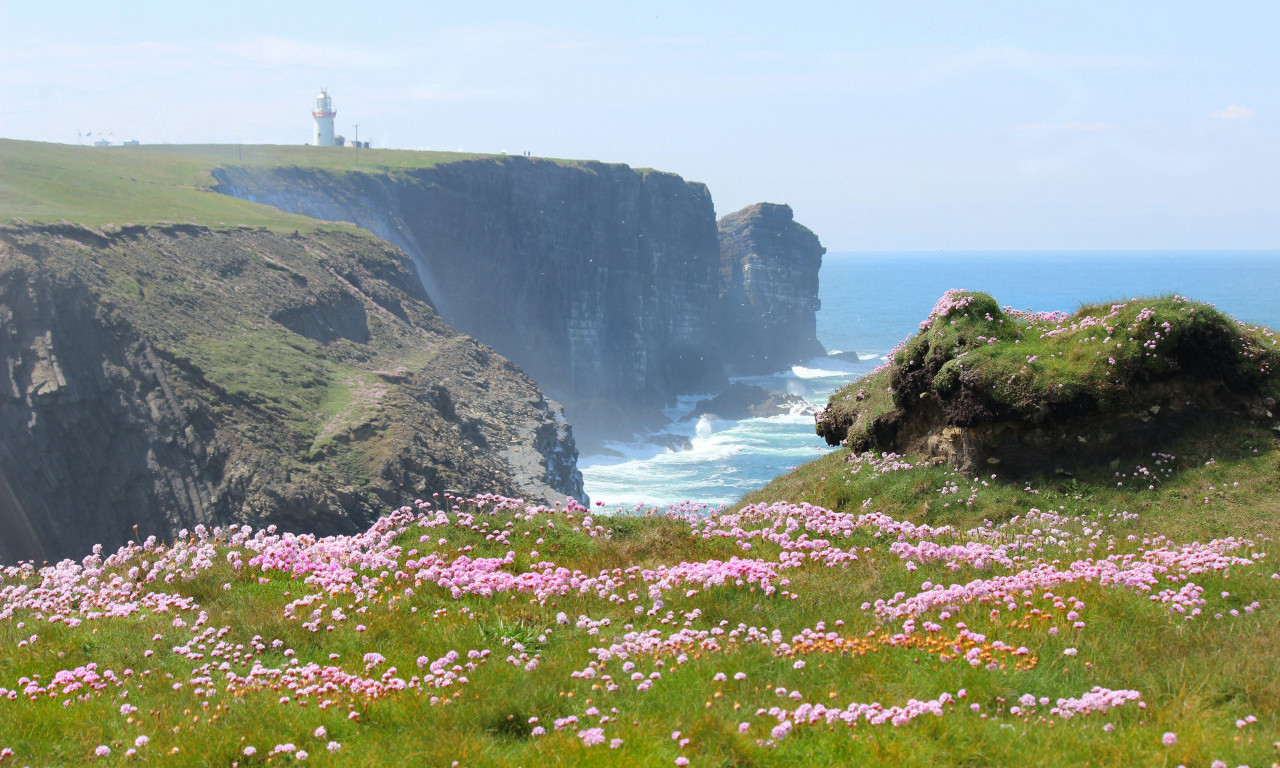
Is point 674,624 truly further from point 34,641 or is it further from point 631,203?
point 631,203

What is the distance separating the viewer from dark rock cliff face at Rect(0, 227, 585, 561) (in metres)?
40.4

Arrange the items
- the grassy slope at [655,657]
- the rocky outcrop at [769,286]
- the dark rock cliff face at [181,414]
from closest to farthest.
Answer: the grassy slope at [655,657], the dark rock cliff face at [181,414], the rocky outcrop at [769,286]

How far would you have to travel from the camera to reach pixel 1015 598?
7750 mm

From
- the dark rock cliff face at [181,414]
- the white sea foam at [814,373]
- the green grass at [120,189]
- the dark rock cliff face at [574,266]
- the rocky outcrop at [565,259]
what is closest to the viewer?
the dark rock cliff face at [181,414]

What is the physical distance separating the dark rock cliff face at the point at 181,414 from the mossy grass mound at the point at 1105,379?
30316 millimetres

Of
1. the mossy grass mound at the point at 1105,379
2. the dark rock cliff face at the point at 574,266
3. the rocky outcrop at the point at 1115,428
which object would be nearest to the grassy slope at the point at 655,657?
the rocky outcrop at the point at 1115,428

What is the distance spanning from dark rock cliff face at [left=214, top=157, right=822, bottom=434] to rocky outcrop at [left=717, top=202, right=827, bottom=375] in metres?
0.52

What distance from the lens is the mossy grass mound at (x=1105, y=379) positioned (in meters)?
14.4

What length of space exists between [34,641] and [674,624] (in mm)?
5597

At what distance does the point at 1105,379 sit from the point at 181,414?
39.9m

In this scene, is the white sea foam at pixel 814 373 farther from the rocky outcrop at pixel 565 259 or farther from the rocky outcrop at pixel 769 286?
the rocky outcrop at pixel 565 259

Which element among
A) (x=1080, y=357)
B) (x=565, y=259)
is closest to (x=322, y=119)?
(x=565, y=259)

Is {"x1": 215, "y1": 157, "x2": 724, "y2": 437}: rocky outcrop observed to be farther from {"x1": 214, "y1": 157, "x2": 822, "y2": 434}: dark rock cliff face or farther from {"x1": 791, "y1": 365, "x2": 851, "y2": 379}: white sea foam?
{"x1": 791, "y1": 365, "x2": 851, "y2": 379}: white sea foam

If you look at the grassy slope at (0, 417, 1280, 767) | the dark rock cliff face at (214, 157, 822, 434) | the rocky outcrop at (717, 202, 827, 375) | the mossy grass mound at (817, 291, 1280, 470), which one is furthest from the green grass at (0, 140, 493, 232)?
the rocky outcrop at (717, 202, 827, 375)
